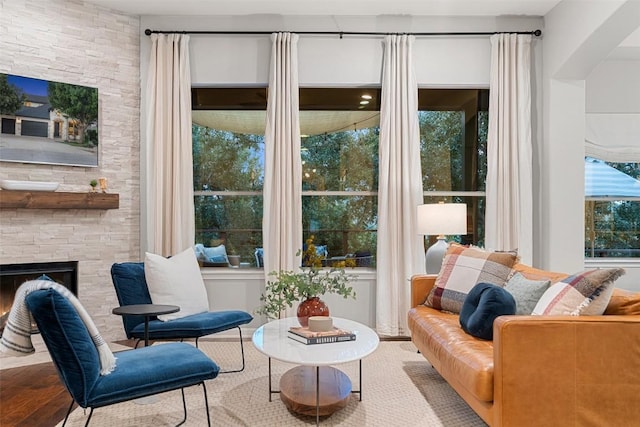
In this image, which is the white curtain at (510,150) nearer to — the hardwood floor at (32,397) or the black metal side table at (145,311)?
the black metal side table at (145,311)

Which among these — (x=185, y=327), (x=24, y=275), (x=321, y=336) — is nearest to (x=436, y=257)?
(x=321, y=336)

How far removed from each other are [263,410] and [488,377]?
130cm

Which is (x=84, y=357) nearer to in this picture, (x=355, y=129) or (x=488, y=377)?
(x=488, y=377)

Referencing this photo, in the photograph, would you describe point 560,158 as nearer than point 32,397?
No

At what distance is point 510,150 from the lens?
4273 mm

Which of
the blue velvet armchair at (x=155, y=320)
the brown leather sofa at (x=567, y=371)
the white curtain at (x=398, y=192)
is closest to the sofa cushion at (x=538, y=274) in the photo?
the brown leather sofa at (x=567, y=371)

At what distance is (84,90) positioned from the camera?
13.2 feet

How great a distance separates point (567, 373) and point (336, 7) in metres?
3.64

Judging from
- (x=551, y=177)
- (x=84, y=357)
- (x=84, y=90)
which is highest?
(x=84, y=90)

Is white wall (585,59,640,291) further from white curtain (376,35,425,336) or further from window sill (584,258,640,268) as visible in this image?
white curtain (376,35,425,336)

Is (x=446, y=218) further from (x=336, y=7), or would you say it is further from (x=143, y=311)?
(x=143, y=311)

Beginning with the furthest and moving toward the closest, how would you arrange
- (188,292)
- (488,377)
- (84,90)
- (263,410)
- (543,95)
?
(543,95) < (84,90) < (188,292) < (263,410) < (488,377)

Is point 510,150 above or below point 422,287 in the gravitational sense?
above

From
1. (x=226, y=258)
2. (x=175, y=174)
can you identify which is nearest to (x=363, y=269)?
(x=226, y=258)
